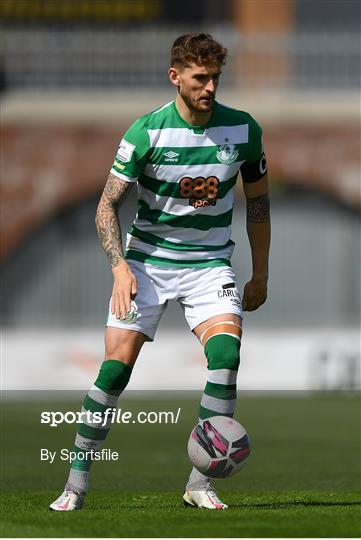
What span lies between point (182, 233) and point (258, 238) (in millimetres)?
621

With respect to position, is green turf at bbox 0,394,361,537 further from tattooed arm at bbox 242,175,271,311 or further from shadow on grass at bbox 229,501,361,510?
tattooed arm at bbox 242,175,271,311

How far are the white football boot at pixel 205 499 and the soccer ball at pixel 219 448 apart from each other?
0.32 m

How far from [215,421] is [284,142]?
21053 millimetres

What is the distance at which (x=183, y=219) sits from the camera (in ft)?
29.0

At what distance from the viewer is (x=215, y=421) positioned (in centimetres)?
863

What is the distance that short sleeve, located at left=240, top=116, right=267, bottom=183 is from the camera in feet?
29.3

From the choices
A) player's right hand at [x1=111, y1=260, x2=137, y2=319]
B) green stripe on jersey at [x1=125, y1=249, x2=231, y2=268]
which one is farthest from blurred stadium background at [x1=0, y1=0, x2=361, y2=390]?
player's right hand at [x1=111, y1=260, x2=137, y2=319]

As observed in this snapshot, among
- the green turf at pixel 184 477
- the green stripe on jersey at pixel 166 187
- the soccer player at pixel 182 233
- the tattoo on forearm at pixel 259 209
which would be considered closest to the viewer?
the green turf at pixel 184 477

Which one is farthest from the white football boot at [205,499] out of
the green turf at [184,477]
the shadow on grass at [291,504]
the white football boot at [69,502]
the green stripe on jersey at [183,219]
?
the green stripe on jersey at [183,219]

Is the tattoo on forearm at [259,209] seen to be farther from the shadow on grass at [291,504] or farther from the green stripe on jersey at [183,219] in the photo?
the shadow on grass at [291,504]

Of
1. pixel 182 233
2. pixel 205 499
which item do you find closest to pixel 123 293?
pixel 182 233

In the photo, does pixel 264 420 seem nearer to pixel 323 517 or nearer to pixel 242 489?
pixel 242 489

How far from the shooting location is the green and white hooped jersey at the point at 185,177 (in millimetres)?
8688

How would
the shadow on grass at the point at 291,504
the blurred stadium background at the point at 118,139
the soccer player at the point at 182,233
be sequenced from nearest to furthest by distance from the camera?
the soccer player at the point at 182,233
the shadow on grass at the point at 291,504
the blurred stadium background at the point at 118,139
